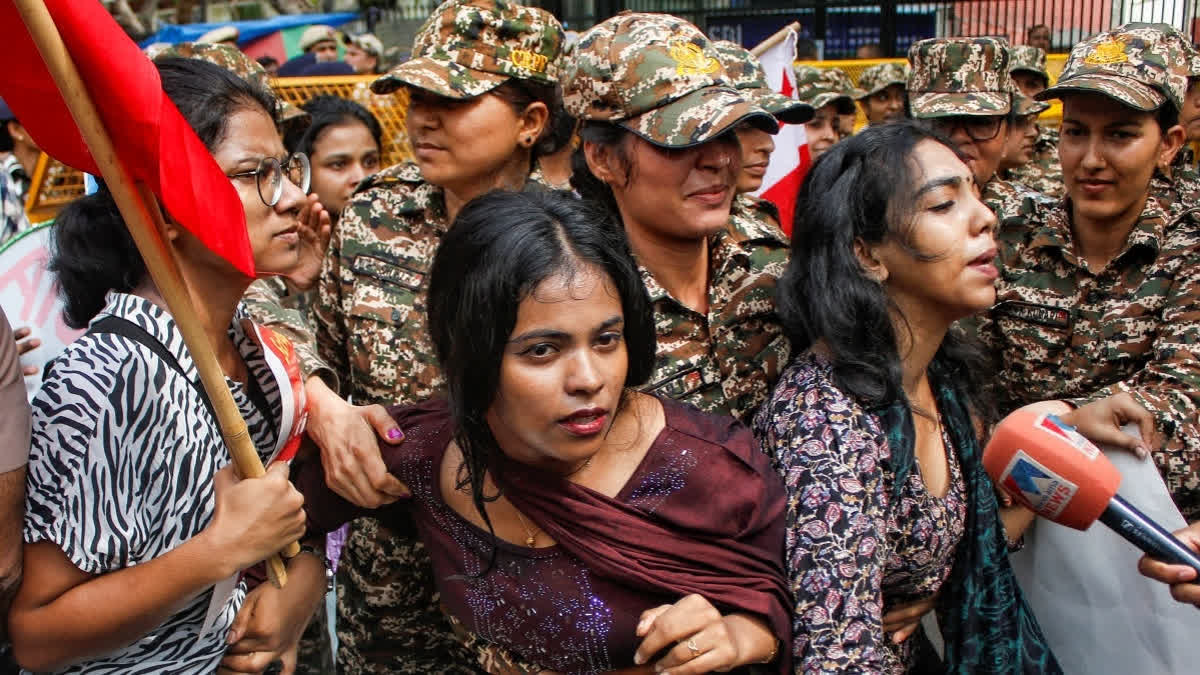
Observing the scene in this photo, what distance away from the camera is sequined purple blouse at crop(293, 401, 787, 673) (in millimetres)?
2004

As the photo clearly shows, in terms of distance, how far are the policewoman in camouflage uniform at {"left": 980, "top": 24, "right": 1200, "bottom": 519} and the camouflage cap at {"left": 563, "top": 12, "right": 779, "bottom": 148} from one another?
4.10 ft

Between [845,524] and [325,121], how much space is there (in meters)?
3.97

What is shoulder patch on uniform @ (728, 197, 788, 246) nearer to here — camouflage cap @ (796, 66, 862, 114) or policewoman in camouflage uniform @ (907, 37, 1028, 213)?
policewoman in camouflage uniform @ (907, 37, 1028, 213)

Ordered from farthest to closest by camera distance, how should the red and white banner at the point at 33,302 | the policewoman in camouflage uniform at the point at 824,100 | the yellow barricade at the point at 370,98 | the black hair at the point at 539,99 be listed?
the yellow barricade at the point at 370,98 → the policewoman in camouflage uniform at the point at 824,100 → the black hair at the point at 539,99 → the red and white banner at the point at 33,302

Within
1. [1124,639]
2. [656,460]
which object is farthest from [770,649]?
[1124,639]

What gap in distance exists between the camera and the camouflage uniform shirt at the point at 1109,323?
286cm

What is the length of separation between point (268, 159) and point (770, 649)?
1.39 m

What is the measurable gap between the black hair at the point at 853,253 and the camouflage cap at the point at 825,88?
13.7 feet

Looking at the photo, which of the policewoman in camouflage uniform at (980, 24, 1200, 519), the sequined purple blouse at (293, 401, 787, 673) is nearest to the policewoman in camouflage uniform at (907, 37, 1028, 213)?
the policewoman in camouflage uniform at (980, 24, 1200, 519)

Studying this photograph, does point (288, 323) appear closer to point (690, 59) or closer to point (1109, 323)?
point (690, 59)

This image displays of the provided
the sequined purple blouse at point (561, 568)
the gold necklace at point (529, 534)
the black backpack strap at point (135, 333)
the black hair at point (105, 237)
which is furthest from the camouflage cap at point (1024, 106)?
the black backpack strap at point (135, 333)

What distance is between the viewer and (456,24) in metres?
3.34

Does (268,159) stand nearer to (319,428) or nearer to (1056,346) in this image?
(319,428)

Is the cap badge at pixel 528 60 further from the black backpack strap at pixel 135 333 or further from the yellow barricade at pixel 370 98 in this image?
the yellow barricade at pixel 370 98
